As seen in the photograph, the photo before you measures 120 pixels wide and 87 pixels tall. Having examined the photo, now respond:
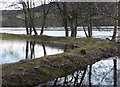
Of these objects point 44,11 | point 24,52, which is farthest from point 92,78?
point 44,11

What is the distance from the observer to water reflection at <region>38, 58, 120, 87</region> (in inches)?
374

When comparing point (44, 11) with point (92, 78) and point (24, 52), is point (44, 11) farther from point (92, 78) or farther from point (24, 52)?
A: point (92, 78)

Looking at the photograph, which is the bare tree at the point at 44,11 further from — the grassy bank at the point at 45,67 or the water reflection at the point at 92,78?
the water reflection at the point at 92,78

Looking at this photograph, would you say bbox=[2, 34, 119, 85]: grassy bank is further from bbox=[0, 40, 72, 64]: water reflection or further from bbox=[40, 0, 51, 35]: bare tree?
bbox=[40, 0, 51, 35]: bare tree

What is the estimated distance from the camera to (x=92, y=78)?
1057 centimetres

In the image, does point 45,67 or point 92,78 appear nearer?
point 92,78

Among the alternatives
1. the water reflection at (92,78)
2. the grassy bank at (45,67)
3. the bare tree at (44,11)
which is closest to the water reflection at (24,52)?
the grassy bank at (45,67)

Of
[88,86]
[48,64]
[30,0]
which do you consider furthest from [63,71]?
[30,0]

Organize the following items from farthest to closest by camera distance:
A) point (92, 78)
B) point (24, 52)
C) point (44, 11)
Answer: point (44, 11) < point (24, 52) < point (92, 78)

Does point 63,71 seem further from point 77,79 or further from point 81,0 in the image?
point 81,0

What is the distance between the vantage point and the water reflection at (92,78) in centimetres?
949

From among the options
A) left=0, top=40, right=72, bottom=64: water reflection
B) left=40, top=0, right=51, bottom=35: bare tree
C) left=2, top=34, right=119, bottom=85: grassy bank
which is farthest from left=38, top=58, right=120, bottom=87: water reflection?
left=40, top=0, right=51, bottom=35: bare tree

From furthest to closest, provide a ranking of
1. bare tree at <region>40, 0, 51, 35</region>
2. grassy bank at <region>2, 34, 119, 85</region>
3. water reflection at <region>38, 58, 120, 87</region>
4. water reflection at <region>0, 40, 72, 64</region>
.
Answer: bare tree at <region>40, 0, 51, 35</region>, water reflection at <region>0, 40, 72, 64</region>, water reflection at <region>38, 58, 120, 87</region>, grassy bank at <region>2, 34, 119, 85</region>

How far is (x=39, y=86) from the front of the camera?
915cm
